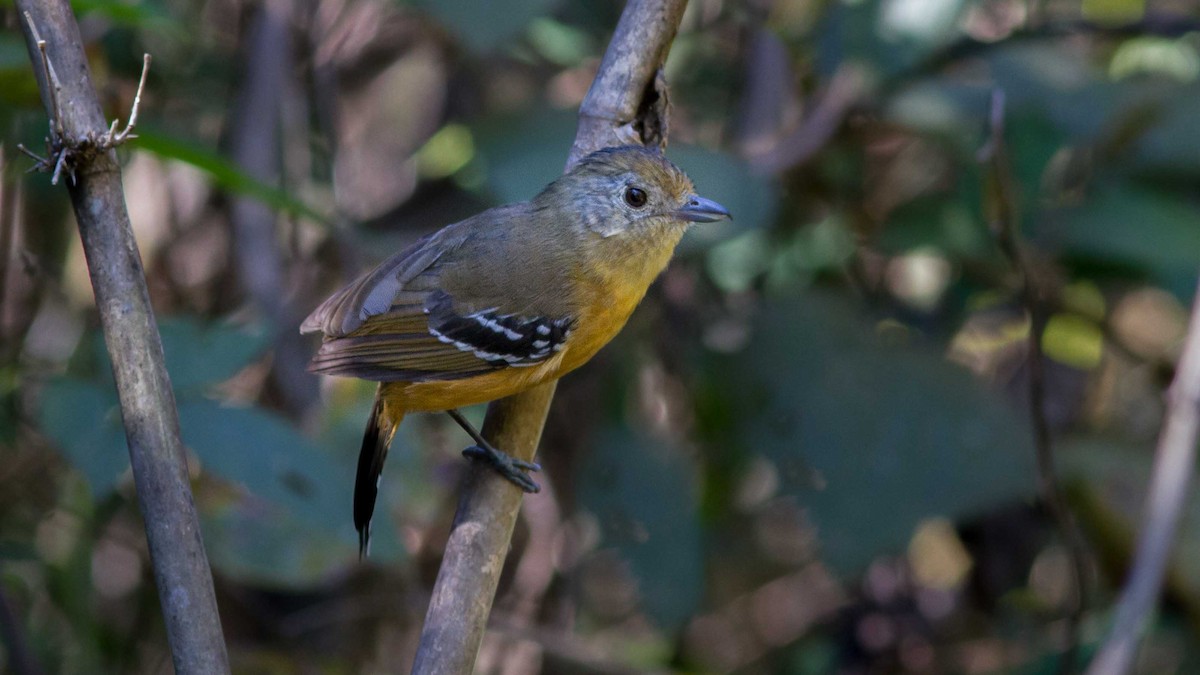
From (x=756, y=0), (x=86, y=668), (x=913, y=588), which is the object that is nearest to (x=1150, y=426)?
(x=913, y=588)

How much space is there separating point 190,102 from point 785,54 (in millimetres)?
2550

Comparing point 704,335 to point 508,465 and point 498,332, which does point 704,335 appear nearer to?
point 498,332

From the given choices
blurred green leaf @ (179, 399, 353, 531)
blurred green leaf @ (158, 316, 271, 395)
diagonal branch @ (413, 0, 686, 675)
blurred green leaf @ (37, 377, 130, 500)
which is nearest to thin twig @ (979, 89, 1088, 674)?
diagonal branch @ (413, 0, 686, 675)

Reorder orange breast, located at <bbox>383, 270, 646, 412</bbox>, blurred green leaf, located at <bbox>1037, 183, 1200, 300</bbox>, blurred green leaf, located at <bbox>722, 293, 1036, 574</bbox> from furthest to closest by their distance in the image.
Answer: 1. blurred green leaf, located at <bbox>722, 293, 1036, 574</bbox>
2. blurred green leaf, located at <bbox>1037, 183, 1200, 300</bbox>
3. orange breast, located at <bbox>383, 270, 646, 412</bbox>

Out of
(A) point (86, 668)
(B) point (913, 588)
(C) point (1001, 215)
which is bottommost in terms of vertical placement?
(B) point (913, 588)

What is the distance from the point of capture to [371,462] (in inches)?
119

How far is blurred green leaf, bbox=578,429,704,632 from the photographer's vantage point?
164 inches

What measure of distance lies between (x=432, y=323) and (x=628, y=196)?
0.64 m

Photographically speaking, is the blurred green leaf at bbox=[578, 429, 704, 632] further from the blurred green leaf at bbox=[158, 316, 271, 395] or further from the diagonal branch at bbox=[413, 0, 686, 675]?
the blurred green leaf at bbox=[158, 316, 271, 395]

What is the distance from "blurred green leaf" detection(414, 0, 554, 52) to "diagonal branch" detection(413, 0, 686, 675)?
53 cm


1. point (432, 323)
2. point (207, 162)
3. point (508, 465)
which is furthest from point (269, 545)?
point (207, 162)

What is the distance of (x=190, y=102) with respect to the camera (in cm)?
490

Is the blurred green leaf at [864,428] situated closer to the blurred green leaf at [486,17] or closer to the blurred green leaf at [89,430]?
the blurred green leaf at [486,17]

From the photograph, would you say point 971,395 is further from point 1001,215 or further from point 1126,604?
point 1126,604
